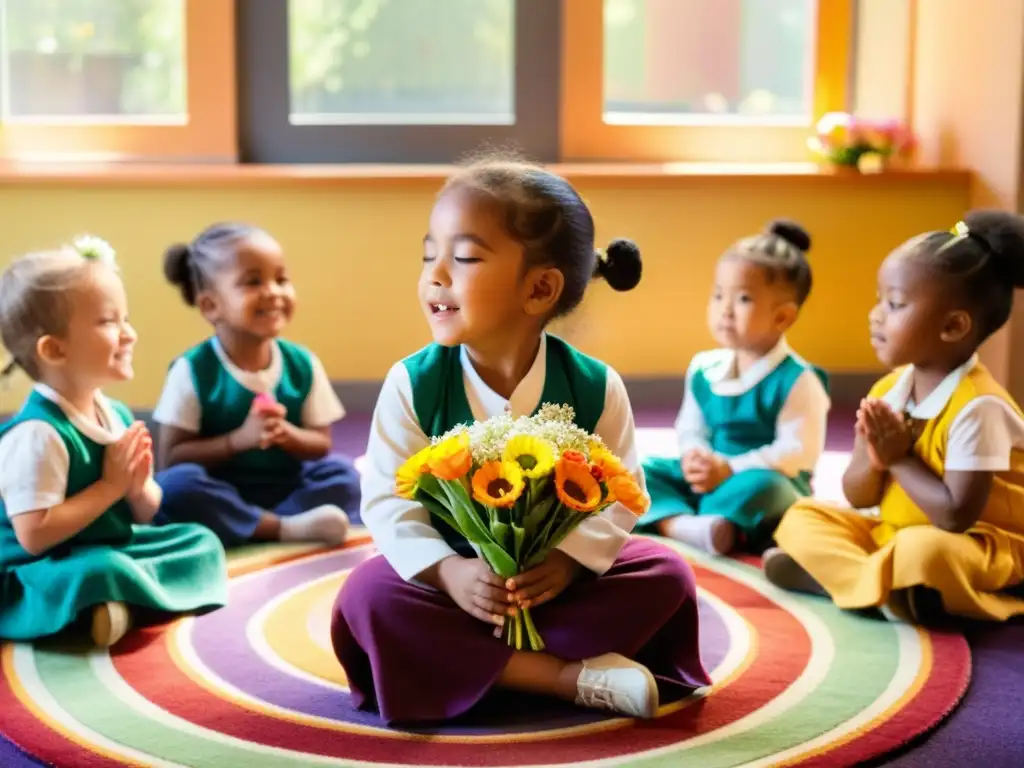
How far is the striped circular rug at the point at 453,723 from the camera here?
176cm

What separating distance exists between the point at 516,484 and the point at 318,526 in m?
1.05

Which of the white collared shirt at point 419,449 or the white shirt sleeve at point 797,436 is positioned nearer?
the white collared shirt at point 419,449

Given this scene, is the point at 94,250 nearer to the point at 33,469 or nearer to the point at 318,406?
the point at 33,469

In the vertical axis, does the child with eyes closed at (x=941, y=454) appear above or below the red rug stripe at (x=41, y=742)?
above

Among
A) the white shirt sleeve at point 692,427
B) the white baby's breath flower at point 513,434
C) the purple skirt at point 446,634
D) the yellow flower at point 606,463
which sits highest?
the white baby's breath flower at point 513,434

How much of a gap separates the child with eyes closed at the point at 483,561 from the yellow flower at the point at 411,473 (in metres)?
0.10

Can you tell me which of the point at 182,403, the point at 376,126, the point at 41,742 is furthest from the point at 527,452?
the point at 376,126

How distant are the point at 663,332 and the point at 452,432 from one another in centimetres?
232

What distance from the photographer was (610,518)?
1.96 metres

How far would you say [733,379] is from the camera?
2832 mm

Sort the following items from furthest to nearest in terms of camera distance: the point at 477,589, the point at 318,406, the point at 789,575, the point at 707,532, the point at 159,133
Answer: the point at 159,133, the point at 318,406, the point at 707,532, the point at 789,575, the point at 477,589

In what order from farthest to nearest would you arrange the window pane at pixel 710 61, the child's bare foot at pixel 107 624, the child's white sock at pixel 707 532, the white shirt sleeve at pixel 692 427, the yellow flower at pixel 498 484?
the window pane at pixel 710 61
the white shirt sleeve at pixel 692 427
the child's white sock at pixel 707 532
the child's bare foot at pixel 107 624
the yellow flower at pixel 498 484

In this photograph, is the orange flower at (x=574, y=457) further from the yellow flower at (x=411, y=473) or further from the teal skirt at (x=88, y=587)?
the teal skirt at (x=88, y=587)

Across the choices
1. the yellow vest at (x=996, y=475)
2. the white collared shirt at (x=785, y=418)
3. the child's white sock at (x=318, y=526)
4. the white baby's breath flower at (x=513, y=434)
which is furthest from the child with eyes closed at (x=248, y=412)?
the yellow vest at (x=996, y=475)
